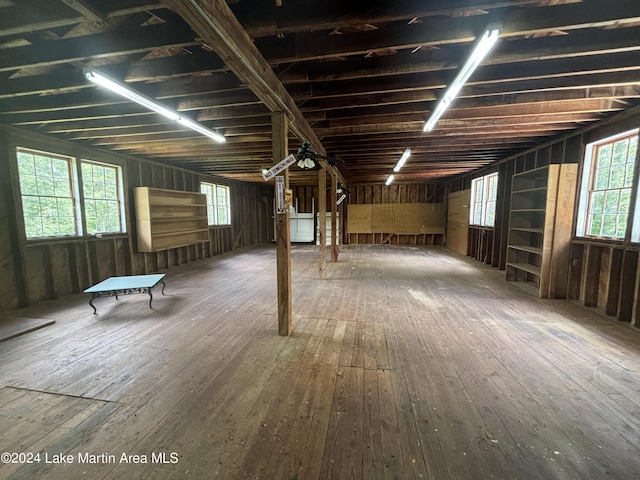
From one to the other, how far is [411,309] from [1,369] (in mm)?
4569

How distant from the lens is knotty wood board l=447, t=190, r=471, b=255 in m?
9.02

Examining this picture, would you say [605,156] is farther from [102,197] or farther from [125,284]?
[102,197]

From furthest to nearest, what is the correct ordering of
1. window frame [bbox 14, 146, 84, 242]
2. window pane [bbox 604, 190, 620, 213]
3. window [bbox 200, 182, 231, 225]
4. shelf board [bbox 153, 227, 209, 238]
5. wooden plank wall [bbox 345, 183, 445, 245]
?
wooden plank wall [bbox 345, 183, 445, 245], window [bbox 200, 182, 231, 225], shelf board [bbox 153, 227, 209, 238], window frame [bbox 14, 146, 84, 242], window pane [bbox 604, 190, 620, 213]

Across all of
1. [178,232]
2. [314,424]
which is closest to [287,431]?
[314,424]

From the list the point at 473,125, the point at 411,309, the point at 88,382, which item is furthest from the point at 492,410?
the point at 473,125

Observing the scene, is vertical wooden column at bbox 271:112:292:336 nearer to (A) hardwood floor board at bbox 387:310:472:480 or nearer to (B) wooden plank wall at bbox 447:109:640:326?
(A) hardwood floor board at bbox 387:310:472:480

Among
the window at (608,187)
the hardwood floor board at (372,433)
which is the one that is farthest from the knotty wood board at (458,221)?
the hardwood floor board at (372,433)

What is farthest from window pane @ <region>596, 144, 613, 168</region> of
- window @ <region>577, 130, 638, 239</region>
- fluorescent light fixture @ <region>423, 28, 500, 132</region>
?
fluorescent light fixture @ <region>423, 28, 500, 132</region>

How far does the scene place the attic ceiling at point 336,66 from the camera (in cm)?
194

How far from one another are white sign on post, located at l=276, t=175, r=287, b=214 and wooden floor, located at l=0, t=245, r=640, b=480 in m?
1.49

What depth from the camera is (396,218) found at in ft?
38.9

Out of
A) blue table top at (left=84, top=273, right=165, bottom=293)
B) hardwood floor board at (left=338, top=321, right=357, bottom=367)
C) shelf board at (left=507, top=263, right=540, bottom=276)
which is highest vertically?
shelf board at (left=507, top=263, right=540, bottom=276)

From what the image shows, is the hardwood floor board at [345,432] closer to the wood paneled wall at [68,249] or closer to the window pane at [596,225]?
the window pane at [596,225]

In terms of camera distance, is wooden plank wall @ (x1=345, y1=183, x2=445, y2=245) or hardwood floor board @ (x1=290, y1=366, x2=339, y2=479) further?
wooden plank wall @ (x1=345, y1=183, x2=445, y2=245)
